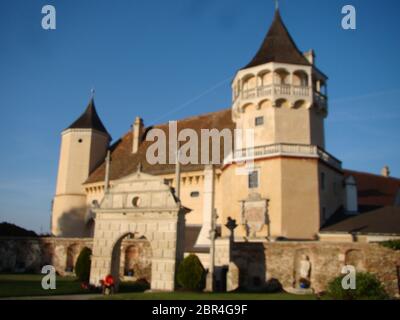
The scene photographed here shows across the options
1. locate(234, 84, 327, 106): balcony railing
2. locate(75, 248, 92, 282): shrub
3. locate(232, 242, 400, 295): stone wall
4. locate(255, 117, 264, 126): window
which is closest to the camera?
locate(232, 242, 400, 295): stone wall

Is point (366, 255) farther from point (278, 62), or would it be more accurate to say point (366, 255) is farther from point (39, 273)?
point (39, 273)

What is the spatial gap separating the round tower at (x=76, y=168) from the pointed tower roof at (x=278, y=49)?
76.1 ft

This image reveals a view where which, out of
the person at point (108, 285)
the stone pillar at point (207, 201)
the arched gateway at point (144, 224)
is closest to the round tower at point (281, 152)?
the stone pillar at point (207, 201)

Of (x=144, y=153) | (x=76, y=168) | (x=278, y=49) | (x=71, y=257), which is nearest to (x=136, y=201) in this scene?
(x=71, y=257)

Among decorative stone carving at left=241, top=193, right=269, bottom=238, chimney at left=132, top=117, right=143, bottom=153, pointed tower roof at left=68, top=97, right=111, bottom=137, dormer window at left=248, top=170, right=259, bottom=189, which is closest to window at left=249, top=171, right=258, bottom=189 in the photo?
dormer window at left=248, top=170, right=259, bottom=189

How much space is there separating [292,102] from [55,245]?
2511 cm

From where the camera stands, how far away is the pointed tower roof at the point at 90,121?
166 ft

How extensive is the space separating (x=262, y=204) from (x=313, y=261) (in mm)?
6185

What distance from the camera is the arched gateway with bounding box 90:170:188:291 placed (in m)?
23.5

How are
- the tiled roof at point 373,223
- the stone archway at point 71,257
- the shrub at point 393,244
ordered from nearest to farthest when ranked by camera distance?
the shrub at point 393,244, the tiled roof at point 373,223, the stone archway at point 71,257

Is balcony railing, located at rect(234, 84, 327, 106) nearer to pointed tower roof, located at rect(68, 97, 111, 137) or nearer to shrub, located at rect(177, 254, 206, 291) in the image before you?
shrub, located at rect(177, 254, 206, 291)

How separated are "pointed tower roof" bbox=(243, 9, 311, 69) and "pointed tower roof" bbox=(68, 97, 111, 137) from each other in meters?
23.2

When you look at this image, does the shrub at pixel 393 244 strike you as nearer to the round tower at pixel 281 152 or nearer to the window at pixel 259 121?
the round tower at pixel 281 152
